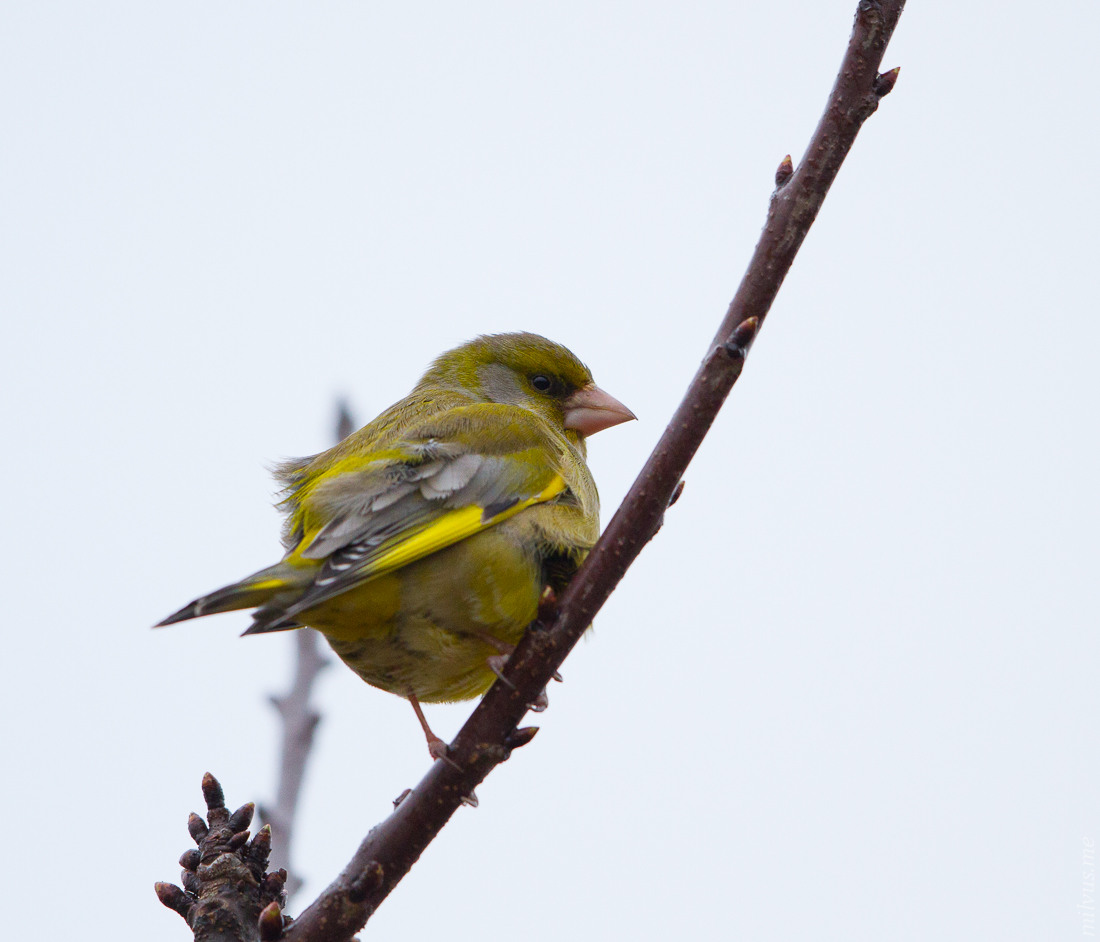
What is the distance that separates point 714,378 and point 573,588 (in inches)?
26.4

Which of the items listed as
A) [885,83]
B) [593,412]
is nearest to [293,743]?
[593,412]

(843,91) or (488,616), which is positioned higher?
(843,91)

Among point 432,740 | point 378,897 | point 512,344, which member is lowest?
point 378,897

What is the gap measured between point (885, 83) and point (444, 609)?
6.12ft

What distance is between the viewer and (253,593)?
2994 mm

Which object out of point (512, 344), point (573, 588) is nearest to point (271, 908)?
point (573, 588)

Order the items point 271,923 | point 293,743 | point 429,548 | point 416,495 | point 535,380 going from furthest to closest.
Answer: point 535,380, point 293,743, point 416,495, point 429,548, point 271,923

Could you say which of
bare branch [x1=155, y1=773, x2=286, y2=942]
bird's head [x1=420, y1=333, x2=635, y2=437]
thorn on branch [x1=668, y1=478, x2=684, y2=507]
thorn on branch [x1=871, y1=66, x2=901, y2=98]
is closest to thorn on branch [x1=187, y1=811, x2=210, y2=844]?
bare branch [x1=155, y1=773, x2=286, y2=942]

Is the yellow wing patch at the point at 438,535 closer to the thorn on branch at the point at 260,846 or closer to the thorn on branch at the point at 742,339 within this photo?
the thorn on branch at the point at 260,846

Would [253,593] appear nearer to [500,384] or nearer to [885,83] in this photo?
[885,83]

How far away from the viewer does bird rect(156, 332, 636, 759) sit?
10.6ft

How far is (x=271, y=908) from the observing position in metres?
2.91

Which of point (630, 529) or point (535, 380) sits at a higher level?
point (535, 380)

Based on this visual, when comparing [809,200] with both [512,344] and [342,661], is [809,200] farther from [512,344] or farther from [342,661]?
[512,344]
